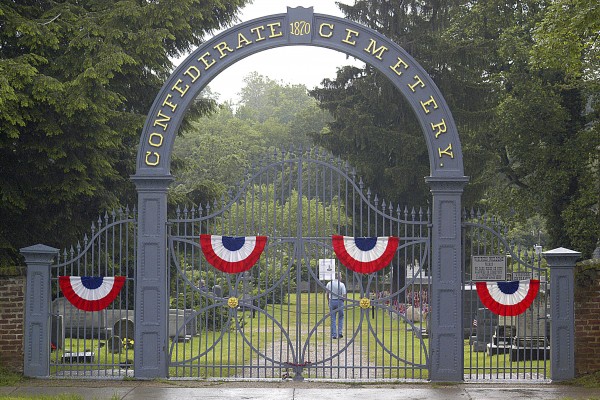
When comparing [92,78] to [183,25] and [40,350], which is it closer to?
[183,25]

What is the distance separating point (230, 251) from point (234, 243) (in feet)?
0.42

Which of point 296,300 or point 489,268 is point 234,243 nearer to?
point 296,300

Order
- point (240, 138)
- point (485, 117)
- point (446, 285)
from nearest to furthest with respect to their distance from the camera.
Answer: point (446, 285) → point (485, 117) → point (240, 138)

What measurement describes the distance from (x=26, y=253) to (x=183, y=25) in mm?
6119

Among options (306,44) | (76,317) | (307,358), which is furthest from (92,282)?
(307,358)

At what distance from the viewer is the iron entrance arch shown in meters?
13.5

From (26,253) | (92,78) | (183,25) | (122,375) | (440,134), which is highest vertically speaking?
(183,25)

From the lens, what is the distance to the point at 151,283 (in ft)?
45.1

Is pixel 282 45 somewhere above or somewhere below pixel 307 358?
above

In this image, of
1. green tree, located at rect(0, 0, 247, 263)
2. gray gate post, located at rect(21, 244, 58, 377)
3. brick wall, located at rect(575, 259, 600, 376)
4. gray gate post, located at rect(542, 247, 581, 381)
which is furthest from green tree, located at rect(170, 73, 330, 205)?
brick wall, located at rect(575, 259, 600, 376)

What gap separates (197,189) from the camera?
67.8ft

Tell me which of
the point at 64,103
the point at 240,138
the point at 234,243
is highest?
the point at 240,138

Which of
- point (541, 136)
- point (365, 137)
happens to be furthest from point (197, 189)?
point (541, 136)

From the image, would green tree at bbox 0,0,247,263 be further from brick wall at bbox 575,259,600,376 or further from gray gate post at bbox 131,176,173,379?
brick wall at bbox 575,259,600,376
